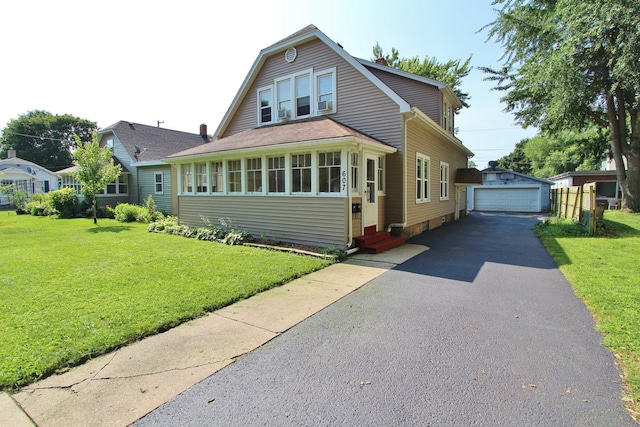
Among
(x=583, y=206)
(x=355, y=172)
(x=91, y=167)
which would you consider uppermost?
(x=91, y=167)

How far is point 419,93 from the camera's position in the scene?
13734 millimetres

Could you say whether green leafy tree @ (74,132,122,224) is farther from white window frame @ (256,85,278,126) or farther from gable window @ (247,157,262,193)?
gable window @ (247,157,262,193)

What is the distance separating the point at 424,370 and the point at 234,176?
31.4 ft

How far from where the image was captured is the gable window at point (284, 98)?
41.8ft

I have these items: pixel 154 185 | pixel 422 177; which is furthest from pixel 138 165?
pixel 422 177

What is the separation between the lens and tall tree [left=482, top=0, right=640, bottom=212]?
515 inches

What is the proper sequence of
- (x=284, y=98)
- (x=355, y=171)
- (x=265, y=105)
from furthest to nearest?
(x=265, y=105), (x=284, y=98), (x=355, y=171)

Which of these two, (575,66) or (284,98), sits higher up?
(575,66)

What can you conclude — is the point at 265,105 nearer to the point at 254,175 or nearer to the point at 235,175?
the point at 235,175

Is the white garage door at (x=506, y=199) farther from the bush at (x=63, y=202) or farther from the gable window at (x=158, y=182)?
the bush at (x=63, y=202)

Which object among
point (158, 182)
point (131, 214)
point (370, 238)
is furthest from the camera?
point (158, 182)

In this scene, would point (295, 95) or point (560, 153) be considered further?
point (560, 153)

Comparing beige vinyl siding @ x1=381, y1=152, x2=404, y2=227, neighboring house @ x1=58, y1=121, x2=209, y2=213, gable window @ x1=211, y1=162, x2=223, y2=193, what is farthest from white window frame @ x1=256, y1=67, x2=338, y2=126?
neighboring house @ x1=58, y1=121, x2=209, y2=213

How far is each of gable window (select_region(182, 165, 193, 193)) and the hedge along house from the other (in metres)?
0.04
